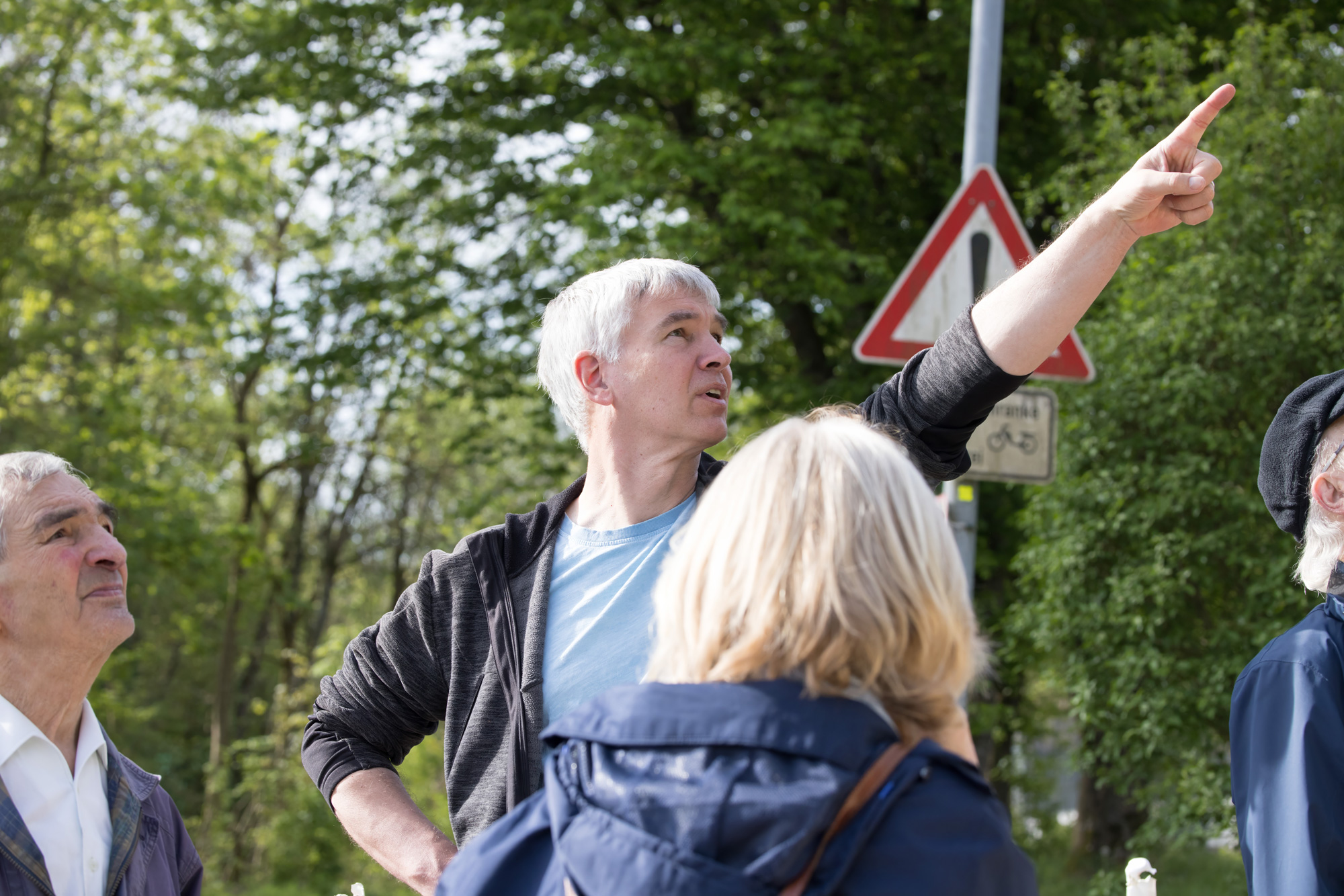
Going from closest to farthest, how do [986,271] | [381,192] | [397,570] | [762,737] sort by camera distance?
1. [762,737]
2. [986,271]
3. [381,192]
4. [397,570]

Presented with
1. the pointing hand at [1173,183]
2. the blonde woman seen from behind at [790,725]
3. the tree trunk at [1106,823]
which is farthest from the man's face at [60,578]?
A: the tree trunk at [1106,823]

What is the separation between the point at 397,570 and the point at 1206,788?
15895 mm

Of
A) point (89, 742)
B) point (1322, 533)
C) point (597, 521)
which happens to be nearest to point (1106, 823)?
point (1322, 533)

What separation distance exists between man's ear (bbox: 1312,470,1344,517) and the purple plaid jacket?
240cm

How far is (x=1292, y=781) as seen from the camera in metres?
2.08

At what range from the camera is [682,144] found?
319 inches

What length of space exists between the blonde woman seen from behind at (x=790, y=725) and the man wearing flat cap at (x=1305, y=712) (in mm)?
963

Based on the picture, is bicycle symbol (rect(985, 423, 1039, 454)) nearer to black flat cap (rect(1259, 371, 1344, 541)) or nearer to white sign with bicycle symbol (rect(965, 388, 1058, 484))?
white sign with bicycle symbol (rect(965, 388, 1058, 484))

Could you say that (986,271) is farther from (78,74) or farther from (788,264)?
(78,74)

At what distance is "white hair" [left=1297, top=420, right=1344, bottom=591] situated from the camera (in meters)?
2.34

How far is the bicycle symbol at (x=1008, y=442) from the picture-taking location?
4203mm

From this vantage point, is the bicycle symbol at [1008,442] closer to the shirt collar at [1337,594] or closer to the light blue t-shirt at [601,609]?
→ the shirt collar at [1337,594]

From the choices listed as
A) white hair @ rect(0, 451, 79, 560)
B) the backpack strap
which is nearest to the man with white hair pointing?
white hair @ rect(0, 451, 79, 560)

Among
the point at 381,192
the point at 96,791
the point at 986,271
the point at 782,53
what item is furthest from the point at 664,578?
the point at 381,192
